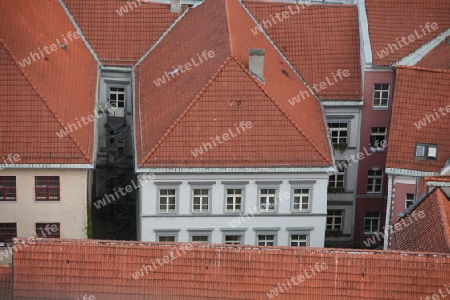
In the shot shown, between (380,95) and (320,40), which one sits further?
(320,40)

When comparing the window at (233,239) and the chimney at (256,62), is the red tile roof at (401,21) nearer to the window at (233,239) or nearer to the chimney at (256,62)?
the chimney at (256,62)

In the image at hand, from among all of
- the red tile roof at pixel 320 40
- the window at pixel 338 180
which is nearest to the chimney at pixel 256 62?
the red tile roof at pixel 320 40

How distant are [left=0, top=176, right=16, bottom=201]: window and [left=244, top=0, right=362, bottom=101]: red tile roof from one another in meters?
21.1

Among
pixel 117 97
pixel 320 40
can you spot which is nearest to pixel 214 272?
pixel 320 40

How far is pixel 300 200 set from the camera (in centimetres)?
6894

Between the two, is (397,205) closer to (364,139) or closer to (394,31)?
(364,139)

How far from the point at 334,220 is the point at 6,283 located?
2890 centimetres

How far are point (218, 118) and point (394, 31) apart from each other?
52.4ft

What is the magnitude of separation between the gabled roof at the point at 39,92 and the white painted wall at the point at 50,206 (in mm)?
1030

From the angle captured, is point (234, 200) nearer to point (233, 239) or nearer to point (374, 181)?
point (233, 239)

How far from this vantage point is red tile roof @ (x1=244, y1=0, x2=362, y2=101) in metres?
75.9

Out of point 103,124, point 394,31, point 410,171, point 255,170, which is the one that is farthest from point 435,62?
Answer: point 103,124

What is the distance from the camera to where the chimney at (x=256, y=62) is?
226 feet

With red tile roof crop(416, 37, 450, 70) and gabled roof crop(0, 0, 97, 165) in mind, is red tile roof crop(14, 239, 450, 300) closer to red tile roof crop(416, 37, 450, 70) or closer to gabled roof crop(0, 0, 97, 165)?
gabled roof crop(0, 0, 97, 165)
